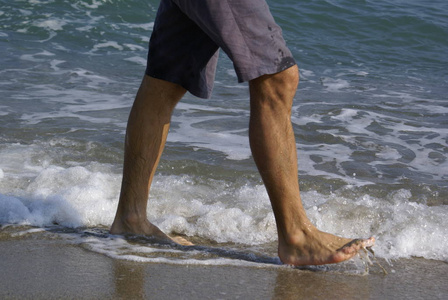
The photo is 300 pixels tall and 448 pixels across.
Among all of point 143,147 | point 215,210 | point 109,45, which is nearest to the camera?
point 143,147

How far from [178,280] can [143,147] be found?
2.16ft

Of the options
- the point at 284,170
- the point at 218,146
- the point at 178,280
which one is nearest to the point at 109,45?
the point at 218,146

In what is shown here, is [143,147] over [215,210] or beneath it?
over

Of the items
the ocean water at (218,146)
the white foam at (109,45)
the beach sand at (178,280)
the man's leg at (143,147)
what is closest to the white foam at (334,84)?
the ocean water at (218,146)

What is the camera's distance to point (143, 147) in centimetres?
260

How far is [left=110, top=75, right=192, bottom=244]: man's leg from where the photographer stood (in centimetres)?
255

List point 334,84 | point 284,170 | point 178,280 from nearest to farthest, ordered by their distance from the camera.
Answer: point 178,280, point 284,170, point 334,84

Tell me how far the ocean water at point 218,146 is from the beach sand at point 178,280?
0.13m

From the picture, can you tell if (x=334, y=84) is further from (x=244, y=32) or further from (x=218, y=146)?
(x=244, y=32)

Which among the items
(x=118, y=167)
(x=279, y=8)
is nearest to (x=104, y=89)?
(x=118, y=167)

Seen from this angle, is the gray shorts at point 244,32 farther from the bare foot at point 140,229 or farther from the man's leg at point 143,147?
the bare foot at point 140,229

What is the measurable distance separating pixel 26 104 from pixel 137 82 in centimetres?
163

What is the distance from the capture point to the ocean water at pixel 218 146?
2807 millimetres

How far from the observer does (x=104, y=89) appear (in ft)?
19.9
